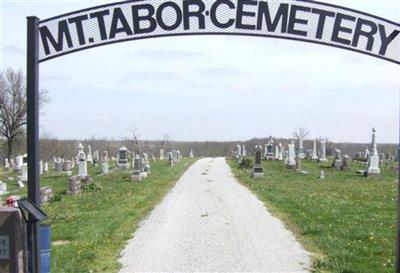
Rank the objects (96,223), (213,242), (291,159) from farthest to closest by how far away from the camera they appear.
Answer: (291,159)
(96,223)
(213,242)

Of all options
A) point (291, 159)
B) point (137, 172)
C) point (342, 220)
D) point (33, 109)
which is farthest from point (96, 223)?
point (291, 159)

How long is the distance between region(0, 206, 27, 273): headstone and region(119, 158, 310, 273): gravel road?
2506 mm

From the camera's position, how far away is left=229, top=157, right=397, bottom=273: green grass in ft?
28.3

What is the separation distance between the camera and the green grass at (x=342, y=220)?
8.62 m

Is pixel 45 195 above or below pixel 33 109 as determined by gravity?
below

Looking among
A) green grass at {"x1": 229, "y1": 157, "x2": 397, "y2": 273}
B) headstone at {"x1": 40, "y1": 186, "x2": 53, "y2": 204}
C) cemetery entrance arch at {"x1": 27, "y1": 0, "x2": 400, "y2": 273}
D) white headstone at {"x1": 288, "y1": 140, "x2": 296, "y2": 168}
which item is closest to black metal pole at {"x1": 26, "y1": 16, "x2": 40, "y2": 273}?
cemetery entrance arch at {"x1": 27, "y1": 0, "x2": 400, "y2": 273}

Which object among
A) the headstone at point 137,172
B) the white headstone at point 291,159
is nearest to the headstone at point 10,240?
the headstone at point 137,172

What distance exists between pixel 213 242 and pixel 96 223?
11.6 ft

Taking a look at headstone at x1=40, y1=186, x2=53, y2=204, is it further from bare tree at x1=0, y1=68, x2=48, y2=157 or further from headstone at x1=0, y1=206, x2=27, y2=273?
bare tree at x1=0, y1=68, x2=48, y2=157

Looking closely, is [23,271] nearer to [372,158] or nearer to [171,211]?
[171,211]

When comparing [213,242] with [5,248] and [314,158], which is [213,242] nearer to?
[5,248]

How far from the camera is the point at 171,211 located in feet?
48.1

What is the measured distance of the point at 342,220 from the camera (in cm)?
1266

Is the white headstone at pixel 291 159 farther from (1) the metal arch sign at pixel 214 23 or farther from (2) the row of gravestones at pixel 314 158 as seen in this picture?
(1) the metal arch sign at pixel 214 23
